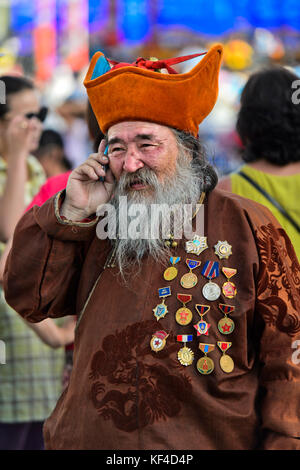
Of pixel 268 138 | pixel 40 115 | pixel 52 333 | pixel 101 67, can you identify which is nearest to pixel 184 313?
pixel 101 67

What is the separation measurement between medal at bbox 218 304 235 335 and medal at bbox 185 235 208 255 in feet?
0.79

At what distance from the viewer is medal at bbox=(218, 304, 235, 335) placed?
2.37m

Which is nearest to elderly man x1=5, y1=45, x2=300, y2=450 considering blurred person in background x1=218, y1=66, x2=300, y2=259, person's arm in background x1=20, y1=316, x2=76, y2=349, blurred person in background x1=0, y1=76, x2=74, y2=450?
blurred person in background x1=218, y1=66, x2=300, y2=259

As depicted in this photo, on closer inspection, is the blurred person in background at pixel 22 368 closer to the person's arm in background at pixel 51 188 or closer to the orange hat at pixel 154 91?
the person's arm in background at pixel 51 188

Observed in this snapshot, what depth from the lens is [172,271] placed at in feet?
8.14

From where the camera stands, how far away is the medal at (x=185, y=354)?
7.67ft

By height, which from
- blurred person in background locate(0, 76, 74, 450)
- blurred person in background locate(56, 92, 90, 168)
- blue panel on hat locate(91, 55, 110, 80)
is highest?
blurred person in background locate(56, 92, 90, 168)

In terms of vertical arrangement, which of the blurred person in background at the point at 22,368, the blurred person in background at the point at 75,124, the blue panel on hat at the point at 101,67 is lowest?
the blurred person in background at the point at 22,368

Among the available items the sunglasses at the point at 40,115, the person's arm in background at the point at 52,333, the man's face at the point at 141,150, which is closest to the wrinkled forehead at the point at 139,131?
the man's face at the point at 141,150

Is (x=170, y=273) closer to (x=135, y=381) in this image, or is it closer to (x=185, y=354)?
(x=185, y=354)

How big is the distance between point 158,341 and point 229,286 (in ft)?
1.07

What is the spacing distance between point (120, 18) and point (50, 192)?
11.9 metres

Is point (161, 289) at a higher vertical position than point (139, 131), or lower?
lower

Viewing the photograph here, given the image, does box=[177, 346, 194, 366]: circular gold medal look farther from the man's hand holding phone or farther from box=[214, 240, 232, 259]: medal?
the man's hand holding phone
